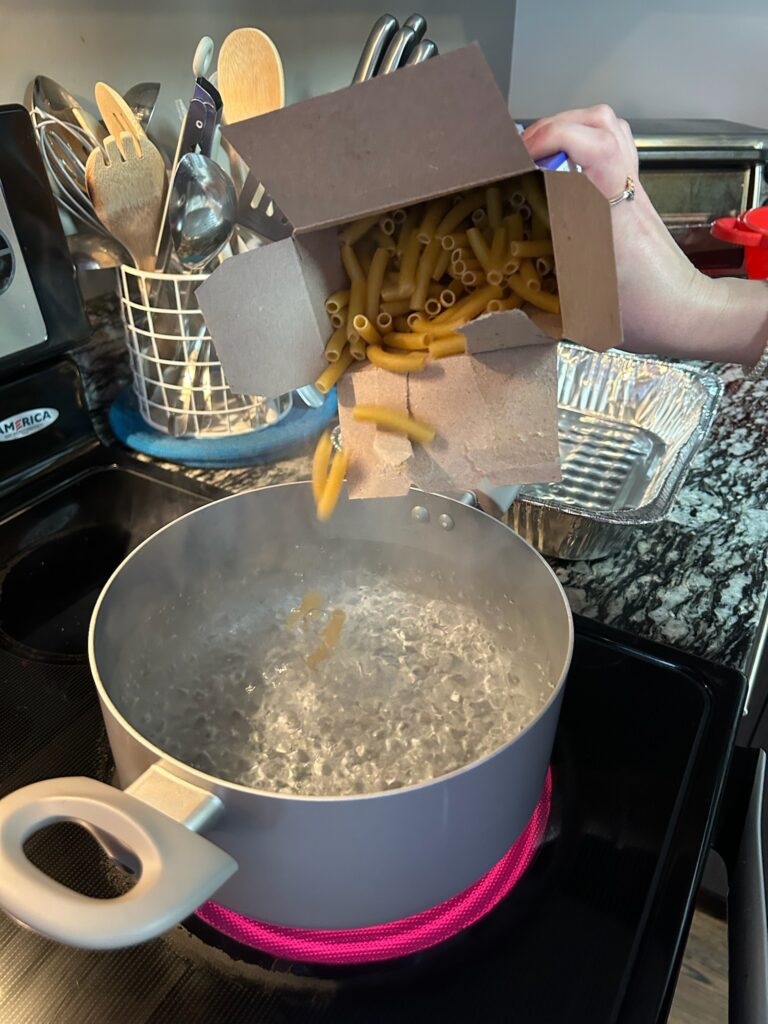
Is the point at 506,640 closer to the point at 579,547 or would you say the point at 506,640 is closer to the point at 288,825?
the point at 579,547

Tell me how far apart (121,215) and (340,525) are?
29cm

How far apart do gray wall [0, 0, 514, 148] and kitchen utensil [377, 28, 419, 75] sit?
0.23 m

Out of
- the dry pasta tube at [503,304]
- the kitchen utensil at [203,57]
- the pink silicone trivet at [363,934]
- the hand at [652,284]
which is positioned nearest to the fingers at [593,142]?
the hand at [652,284]

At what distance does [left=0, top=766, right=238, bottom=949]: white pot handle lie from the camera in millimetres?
244

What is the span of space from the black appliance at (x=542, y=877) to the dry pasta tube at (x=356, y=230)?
278mm

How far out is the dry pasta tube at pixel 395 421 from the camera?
391mm

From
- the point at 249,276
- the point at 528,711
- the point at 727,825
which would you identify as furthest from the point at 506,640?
the point at 249,276

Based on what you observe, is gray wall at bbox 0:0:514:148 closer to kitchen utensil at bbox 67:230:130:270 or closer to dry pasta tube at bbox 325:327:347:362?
kitchen utensil at bbox 67:230:130:270

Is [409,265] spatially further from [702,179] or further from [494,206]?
[702,179]

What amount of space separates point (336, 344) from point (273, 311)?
40mm

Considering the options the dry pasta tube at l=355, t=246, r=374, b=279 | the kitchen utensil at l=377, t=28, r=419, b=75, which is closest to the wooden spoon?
the kitchen utensil at l=377, t=28, r=419, b=75

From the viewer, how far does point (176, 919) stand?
25 centimetres

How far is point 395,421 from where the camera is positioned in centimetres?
39

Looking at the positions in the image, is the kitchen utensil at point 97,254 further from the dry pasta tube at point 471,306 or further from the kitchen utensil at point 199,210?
the dry pasta tube at point 471,306
